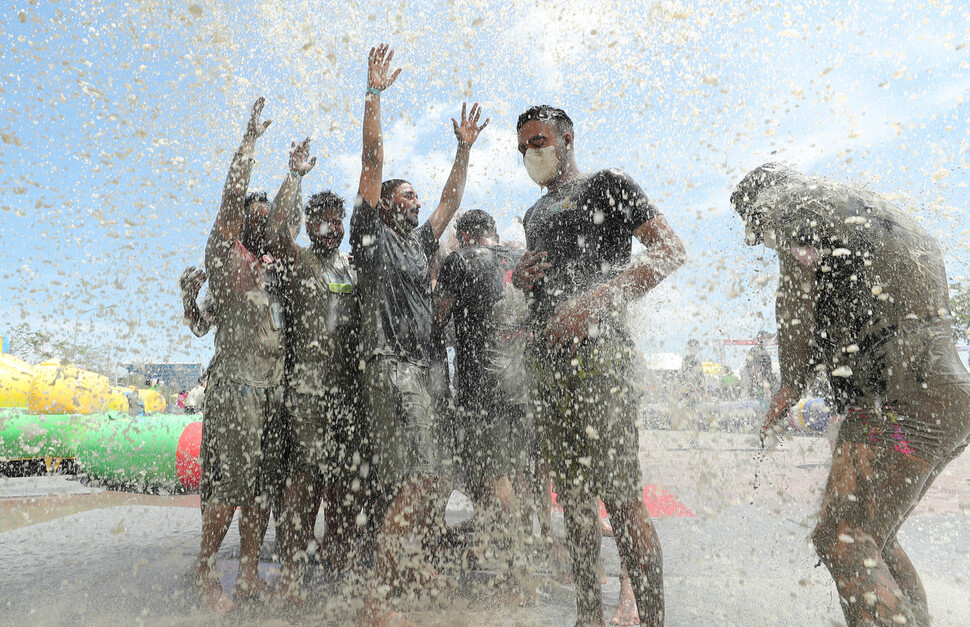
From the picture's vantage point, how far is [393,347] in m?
2.45

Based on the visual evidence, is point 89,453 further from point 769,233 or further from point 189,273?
point 769,233

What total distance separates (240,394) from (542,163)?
1685 mm

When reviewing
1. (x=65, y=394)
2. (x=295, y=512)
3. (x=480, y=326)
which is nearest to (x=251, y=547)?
(x=295, y=512)

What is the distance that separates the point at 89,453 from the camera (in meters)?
5.39

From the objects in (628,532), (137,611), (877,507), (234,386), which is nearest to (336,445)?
(234,386)

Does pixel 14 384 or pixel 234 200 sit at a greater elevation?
pixel 234 200

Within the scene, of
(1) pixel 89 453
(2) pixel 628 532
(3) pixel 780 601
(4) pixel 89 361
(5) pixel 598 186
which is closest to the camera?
(2) pixel 628 532

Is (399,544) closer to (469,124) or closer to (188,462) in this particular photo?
(469,124)

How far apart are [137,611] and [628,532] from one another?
189cm

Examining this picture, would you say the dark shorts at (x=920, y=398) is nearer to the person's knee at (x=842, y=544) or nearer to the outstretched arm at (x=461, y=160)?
the person's knee at (x=842, y=544)

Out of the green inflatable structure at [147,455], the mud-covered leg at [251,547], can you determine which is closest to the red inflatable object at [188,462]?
the green inflatable structure at [147,455]

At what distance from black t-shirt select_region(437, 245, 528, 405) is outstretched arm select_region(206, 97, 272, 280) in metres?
1.03

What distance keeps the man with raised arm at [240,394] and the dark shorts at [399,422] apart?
61 centimetres

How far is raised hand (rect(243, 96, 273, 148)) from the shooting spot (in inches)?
104
